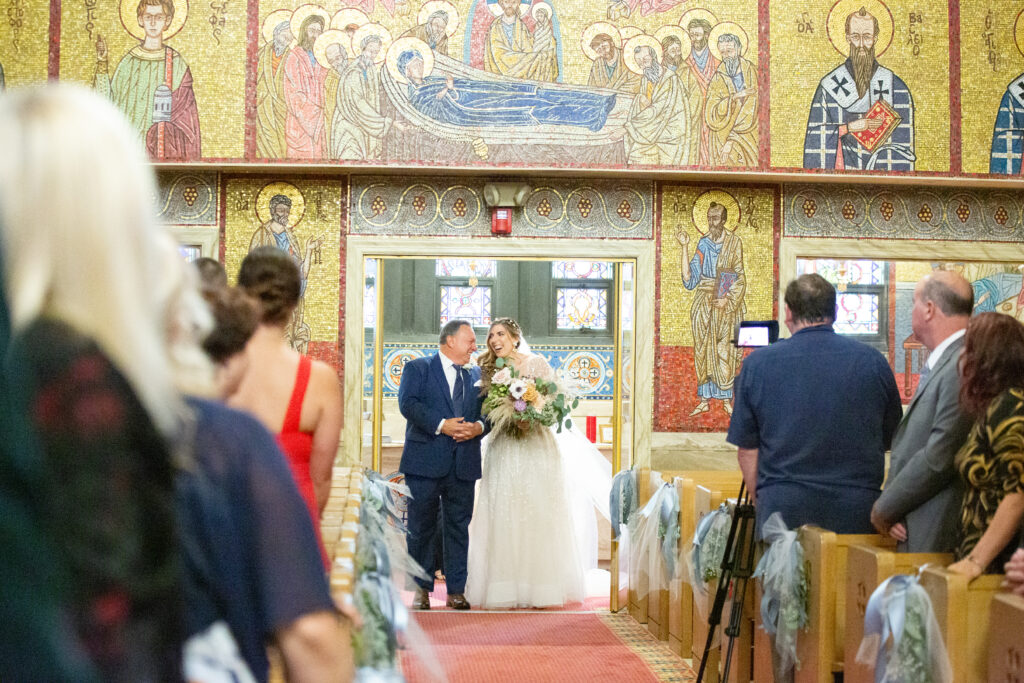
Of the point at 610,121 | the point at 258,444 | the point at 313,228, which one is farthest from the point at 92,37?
the point at 258,444

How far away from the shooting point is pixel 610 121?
28.8 feet

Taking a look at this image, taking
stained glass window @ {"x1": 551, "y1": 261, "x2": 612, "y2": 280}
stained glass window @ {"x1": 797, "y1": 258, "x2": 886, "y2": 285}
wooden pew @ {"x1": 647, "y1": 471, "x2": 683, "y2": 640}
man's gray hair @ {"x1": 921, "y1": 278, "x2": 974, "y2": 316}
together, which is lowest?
wooden pew @ {"x1": 647, "y1": 471, "x2": 683, "y2": 640}

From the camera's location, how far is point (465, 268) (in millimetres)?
15828

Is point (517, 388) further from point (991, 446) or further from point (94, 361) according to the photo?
point (94, 361)

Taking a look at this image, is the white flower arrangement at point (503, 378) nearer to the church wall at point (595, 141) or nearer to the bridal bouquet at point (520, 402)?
the bridal bouquet at point (520, 402)

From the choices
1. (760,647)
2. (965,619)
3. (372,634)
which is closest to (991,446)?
(965,619)

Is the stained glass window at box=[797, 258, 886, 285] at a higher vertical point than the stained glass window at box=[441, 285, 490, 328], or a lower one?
higher

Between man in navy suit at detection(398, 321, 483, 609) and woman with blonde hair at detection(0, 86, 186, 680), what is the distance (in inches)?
294

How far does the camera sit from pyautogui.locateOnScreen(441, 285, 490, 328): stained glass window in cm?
1561

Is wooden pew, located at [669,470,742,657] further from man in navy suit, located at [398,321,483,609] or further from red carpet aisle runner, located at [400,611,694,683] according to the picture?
man in navy suit, located at [398,321,483,609]

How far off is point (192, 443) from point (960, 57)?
8.98 metres

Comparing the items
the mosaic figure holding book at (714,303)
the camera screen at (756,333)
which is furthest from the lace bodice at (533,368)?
the camera screen at (756,333)

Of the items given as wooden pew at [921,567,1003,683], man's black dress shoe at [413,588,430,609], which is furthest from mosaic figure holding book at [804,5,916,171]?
wooden pew at [921,567,1003,683]

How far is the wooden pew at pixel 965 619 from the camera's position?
144 inches
